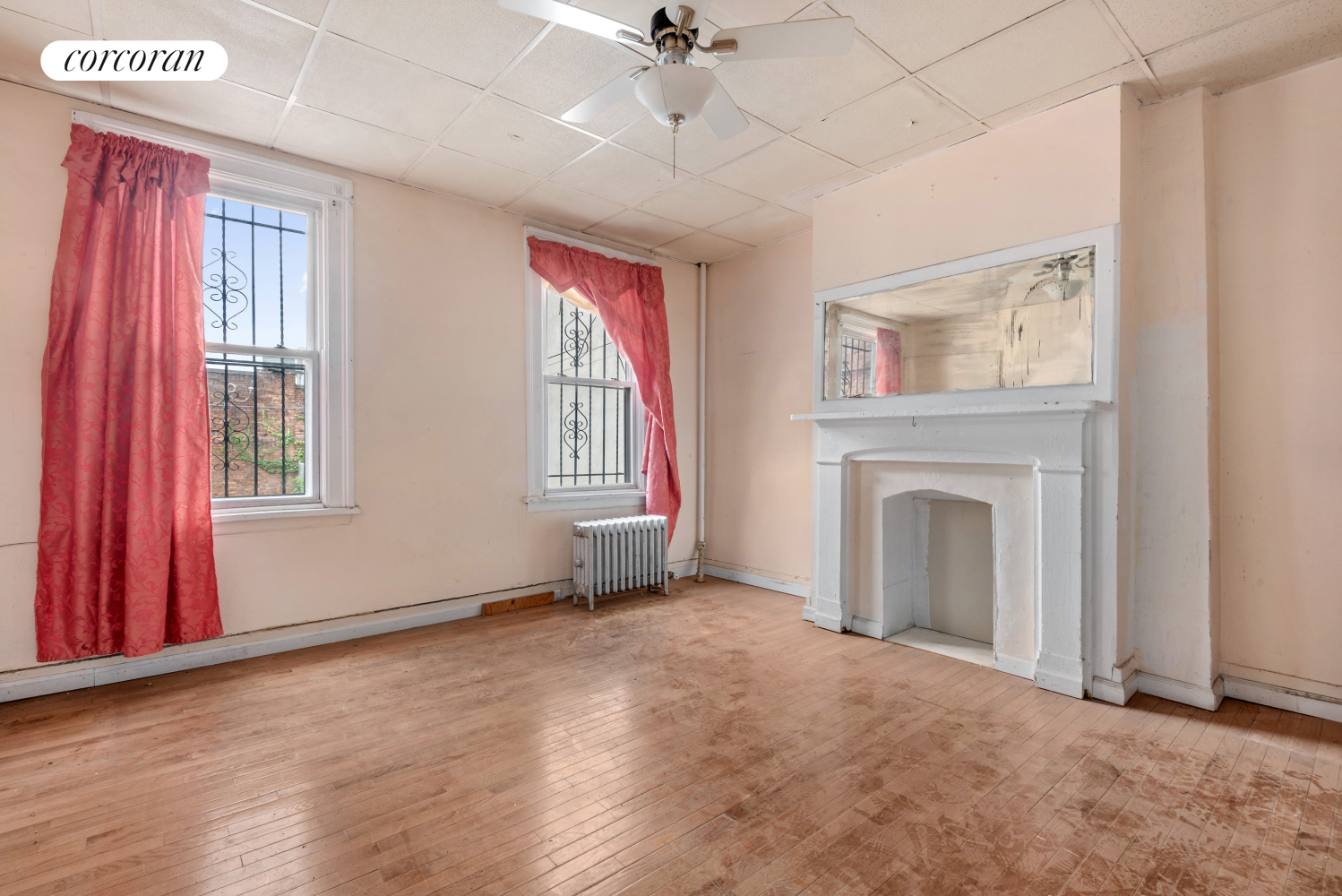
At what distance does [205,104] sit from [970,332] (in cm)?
413

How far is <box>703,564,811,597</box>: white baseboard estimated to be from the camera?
4832 mm

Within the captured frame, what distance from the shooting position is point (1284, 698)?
2736mm

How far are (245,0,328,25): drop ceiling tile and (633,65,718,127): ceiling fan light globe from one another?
51.7 inches

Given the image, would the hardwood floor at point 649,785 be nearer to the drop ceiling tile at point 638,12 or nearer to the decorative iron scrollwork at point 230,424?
the decorative iron scrollwork at point 230,424

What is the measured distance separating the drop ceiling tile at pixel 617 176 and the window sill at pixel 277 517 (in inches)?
98.1

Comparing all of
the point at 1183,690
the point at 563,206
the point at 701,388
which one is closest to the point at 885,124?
the point at 563,206

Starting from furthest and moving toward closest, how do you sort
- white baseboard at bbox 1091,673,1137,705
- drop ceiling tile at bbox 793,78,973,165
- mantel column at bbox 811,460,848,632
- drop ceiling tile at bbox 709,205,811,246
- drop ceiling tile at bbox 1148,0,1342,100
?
drop ceiling tile at bbox 709,205,811,246
mantel column at bbox 811,460,848,632
drop ceiling tile at bbox 793,78,973,165
white baseboard at bbox 1091,673,1137,705
drop ceiling tile at bbox 1148,0,1342,100

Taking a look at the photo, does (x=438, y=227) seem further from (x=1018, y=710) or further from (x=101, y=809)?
(x=1018, y=710)

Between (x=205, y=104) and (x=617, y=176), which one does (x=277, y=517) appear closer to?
(x=205, y=104)

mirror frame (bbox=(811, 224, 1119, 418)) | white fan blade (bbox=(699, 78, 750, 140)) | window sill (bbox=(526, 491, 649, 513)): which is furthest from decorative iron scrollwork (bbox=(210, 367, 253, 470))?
mirror frame (bbox=(811, 224, 1119, 418))

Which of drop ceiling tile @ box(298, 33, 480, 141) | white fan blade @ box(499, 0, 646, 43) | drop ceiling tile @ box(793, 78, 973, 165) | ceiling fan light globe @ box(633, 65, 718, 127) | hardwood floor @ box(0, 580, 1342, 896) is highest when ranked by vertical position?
drop ceiling tile @ box(298, 33, 480, 141)

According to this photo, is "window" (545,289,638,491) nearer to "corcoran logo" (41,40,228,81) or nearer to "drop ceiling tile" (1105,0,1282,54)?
"corcoran logo" (41,40,228,81)

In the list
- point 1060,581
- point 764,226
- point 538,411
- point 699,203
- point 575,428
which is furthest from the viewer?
point 575,428

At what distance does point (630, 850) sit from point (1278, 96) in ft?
13.5
